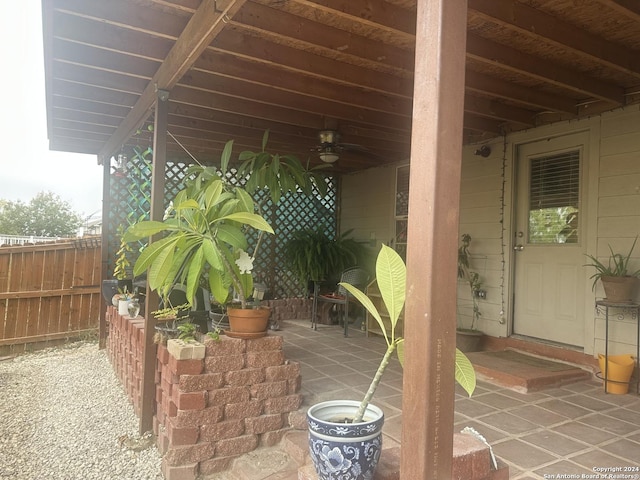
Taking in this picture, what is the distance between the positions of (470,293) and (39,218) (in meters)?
16.6

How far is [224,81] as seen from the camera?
3430mm

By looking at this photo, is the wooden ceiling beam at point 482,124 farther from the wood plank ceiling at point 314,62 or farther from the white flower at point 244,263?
the white flower at point 244,263

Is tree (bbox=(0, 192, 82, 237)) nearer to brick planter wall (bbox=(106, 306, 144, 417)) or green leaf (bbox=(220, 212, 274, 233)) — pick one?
brick planter wall (bbox=(106, 306, 144, 417))

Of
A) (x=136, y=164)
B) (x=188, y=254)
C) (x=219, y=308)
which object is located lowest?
(x=219, y=308)

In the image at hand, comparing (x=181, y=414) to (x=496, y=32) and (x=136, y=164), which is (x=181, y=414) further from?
(x=136, y=164)

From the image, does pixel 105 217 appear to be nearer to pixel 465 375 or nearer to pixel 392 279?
pixel 392 279

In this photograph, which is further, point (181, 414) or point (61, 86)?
point (61, 86)

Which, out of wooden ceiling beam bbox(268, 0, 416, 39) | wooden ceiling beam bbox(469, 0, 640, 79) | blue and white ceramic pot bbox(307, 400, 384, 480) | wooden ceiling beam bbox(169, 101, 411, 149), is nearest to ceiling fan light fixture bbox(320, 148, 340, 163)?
wooden ceiling beam bbox(169, 101, 411, 149)

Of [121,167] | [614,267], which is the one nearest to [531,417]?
[614,267]

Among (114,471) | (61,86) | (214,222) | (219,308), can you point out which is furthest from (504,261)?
(61,86)

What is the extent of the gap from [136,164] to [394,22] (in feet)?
10.4

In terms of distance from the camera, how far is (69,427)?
3.01 metres

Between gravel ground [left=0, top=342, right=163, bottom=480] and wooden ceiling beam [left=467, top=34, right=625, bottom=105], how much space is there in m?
3.07

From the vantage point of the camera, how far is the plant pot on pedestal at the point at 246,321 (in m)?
2.38
